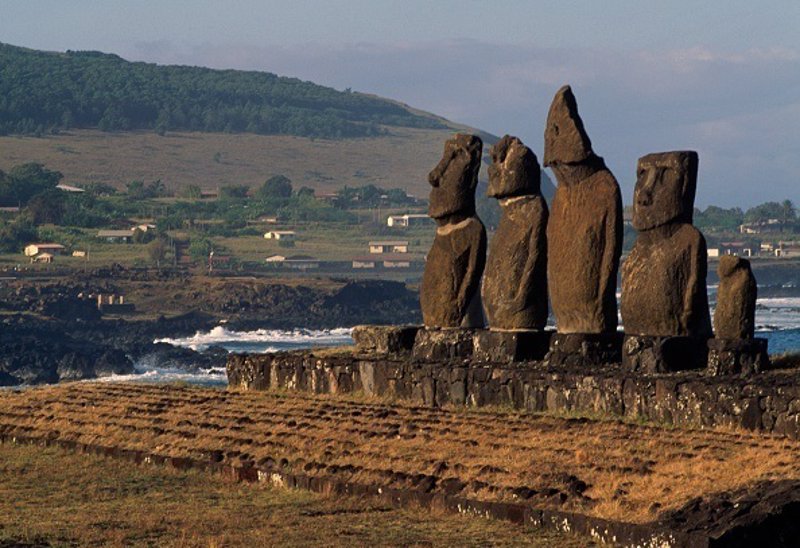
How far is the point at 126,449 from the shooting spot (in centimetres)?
1703

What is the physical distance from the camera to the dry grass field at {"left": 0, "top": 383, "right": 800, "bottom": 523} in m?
13.6

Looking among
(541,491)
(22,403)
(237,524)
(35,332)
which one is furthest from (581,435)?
(35,332)

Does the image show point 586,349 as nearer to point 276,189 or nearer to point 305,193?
point 305,193

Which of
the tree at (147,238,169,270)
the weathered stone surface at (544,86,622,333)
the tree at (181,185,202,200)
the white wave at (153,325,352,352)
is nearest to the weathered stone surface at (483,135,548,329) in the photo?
the weathered stone surface at (544,86,622,333)

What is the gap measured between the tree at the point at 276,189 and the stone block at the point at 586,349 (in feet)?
547

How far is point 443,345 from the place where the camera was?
21.9 meters

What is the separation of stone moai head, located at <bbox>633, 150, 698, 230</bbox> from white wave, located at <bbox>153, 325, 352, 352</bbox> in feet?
168

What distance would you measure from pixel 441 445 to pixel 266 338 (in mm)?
62009

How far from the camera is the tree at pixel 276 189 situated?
188500mm

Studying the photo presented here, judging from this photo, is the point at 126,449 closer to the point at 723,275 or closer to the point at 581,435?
the point at 581,435

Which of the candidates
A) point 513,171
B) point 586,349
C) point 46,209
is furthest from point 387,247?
point 586,349

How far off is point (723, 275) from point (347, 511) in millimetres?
7429

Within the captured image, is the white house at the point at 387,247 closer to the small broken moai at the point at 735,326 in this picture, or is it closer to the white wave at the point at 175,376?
the white wave at the point at 175,376

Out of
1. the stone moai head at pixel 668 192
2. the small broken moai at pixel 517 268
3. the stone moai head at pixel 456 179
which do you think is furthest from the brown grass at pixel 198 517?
the stone moai head at pixel 456 179
